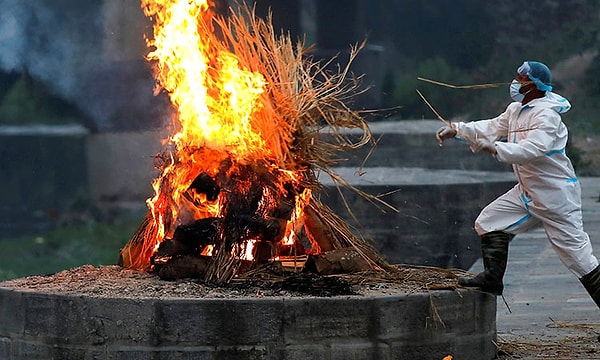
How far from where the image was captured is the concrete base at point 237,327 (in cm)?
594

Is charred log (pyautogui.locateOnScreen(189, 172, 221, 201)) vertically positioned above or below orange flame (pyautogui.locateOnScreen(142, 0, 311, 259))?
below

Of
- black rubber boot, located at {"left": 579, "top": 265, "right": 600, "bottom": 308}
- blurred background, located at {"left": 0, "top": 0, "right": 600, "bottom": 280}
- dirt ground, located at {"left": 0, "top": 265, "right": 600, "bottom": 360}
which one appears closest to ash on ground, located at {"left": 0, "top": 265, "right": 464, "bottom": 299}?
dirt ground, located at {"left": 0, "top": 265, "right": 600, "bottom": 360}

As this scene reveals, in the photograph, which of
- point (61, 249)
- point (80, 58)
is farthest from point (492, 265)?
point (61, 249)

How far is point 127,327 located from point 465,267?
21.5ft

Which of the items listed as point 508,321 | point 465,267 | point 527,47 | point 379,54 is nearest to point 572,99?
point 527,47

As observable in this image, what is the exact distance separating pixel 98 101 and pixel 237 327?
11488mm

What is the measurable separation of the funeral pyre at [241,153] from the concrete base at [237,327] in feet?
2.07

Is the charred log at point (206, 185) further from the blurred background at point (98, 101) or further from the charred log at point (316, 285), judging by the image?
the blurred background at point (98, 101)

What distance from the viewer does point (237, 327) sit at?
5.94 meters

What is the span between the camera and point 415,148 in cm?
1680

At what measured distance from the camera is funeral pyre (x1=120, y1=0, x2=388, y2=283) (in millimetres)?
6730

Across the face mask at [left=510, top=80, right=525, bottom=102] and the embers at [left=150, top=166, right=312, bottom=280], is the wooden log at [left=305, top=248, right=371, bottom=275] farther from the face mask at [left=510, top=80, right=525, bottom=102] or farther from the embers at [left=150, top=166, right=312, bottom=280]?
the face mask at [left=510, top=80, right=525, bottom=102]

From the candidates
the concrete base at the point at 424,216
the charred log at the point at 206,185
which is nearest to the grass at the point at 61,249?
the concrete base at the point at 424,216

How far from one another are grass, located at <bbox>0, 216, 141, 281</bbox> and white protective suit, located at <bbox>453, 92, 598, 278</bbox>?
11.2m
